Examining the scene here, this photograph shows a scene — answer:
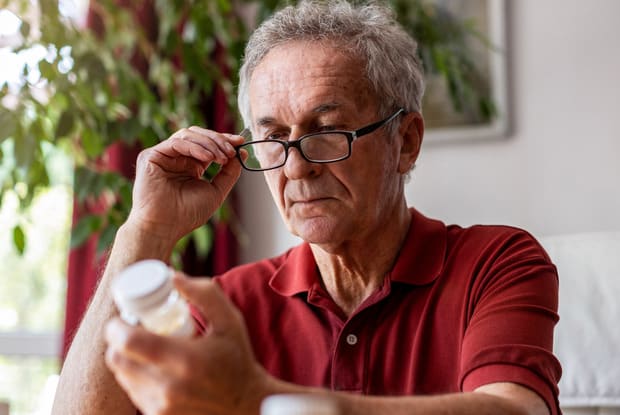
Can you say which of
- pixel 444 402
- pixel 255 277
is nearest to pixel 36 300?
pixel 255 277

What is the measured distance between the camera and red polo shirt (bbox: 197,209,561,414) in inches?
49.2

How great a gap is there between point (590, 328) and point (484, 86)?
989mm

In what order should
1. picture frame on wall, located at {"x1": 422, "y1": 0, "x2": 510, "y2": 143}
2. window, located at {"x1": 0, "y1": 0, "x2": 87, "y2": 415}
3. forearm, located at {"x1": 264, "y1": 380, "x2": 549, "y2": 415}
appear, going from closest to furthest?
forearm, located at {"x1": 264, "y1": 380, "x2": 549, "y2": 415} → picture frame on wall, located at {"x1": 422, "y1": 0, "x2": 510, "y2": 143} → window, located at {"x1": 0, "y1": 0, "x2": 87, "y2": 415}

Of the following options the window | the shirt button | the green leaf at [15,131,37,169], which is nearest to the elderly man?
the shirt button

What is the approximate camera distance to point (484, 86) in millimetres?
2471

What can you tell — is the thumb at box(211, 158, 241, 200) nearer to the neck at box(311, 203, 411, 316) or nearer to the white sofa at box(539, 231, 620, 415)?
the neck at box(311, 203, 411, 316)

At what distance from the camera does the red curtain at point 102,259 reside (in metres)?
2.49

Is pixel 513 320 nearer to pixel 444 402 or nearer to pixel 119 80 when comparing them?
pixel 444 402

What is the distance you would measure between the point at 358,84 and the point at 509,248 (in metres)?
0.40

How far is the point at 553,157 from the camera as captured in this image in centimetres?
237

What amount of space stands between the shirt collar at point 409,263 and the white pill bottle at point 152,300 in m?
0.80

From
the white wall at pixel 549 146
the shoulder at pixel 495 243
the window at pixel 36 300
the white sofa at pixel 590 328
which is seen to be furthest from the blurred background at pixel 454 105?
the shoulder at pixel 495 243

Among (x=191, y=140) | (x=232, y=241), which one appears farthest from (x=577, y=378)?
(x=232, y=241)

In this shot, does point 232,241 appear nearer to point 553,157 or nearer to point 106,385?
point 553,157
